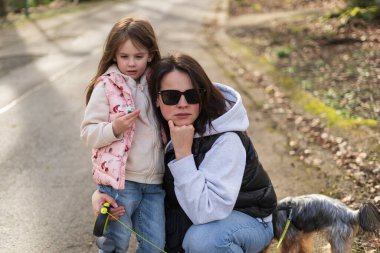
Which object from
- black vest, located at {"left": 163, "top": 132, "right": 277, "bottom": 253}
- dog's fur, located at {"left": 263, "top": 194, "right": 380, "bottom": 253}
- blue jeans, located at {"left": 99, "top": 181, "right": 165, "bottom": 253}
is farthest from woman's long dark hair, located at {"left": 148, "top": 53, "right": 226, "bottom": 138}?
dog's fur, located at {"left": 263, "top": 194, "right": 380, "bottom": 253}

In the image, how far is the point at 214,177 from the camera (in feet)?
8.89

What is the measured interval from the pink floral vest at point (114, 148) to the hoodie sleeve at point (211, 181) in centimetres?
31

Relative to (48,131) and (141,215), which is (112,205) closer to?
(141,215)

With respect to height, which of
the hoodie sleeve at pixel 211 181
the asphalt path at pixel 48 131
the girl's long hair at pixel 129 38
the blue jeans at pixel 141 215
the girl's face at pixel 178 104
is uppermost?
the girl's long hair at pixel 129 38

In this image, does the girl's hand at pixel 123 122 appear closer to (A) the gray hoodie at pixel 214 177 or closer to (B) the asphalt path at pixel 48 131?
(A) the gray hoodie at pixel 214 177

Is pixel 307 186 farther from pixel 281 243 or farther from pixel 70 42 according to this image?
pixel 70 42

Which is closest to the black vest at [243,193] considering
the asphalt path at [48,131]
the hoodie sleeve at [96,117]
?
the hoodie sleeve at [96,117]

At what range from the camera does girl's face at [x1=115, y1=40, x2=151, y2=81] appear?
300 centimetres

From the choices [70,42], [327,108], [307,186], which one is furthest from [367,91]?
[70,42]

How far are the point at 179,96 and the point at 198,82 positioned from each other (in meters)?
0.14

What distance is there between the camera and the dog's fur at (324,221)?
2.96m

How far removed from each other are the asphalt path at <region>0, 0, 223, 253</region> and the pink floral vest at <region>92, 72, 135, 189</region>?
1.07 meters

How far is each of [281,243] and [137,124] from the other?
123 centimetres

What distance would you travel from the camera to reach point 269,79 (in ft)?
27.0
